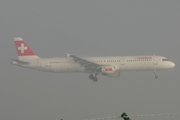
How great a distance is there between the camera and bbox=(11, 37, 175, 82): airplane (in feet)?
277

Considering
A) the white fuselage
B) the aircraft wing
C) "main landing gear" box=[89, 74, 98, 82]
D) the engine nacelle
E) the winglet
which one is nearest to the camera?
the winglet

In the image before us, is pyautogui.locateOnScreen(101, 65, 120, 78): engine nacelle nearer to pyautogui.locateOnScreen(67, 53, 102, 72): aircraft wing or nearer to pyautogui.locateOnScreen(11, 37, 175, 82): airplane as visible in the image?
pyautogui.locateOnScreen(11, 37, 175, 82): airplane

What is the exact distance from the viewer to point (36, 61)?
89.8m

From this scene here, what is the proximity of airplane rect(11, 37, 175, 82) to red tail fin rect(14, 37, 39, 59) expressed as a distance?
158cm

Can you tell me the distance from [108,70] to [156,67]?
9.92 metres

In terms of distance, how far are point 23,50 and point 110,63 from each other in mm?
23060

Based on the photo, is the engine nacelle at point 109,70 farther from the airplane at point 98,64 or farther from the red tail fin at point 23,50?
the red tail fin at point 23,50

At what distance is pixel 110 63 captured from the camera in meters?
86.8

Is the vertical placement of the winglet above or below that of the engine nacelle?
below

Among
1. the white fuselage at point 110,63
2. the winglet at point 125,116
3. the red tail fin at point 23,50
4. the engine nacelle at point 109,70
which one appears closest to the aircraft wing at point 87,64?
the white fuselage at point 110,63

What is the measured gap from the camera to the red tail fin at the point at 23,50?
94675 millimetres

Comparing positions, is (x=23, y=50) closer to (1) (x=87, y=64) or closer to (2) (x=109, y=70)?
(1) (x=87, y=64)

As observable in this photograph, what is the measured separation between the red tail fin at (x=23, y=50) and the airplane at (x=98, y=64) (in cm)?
158

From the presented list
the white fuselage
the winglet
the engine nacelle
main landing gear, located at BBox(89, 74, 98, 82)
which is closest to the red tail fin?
the white fuselage
